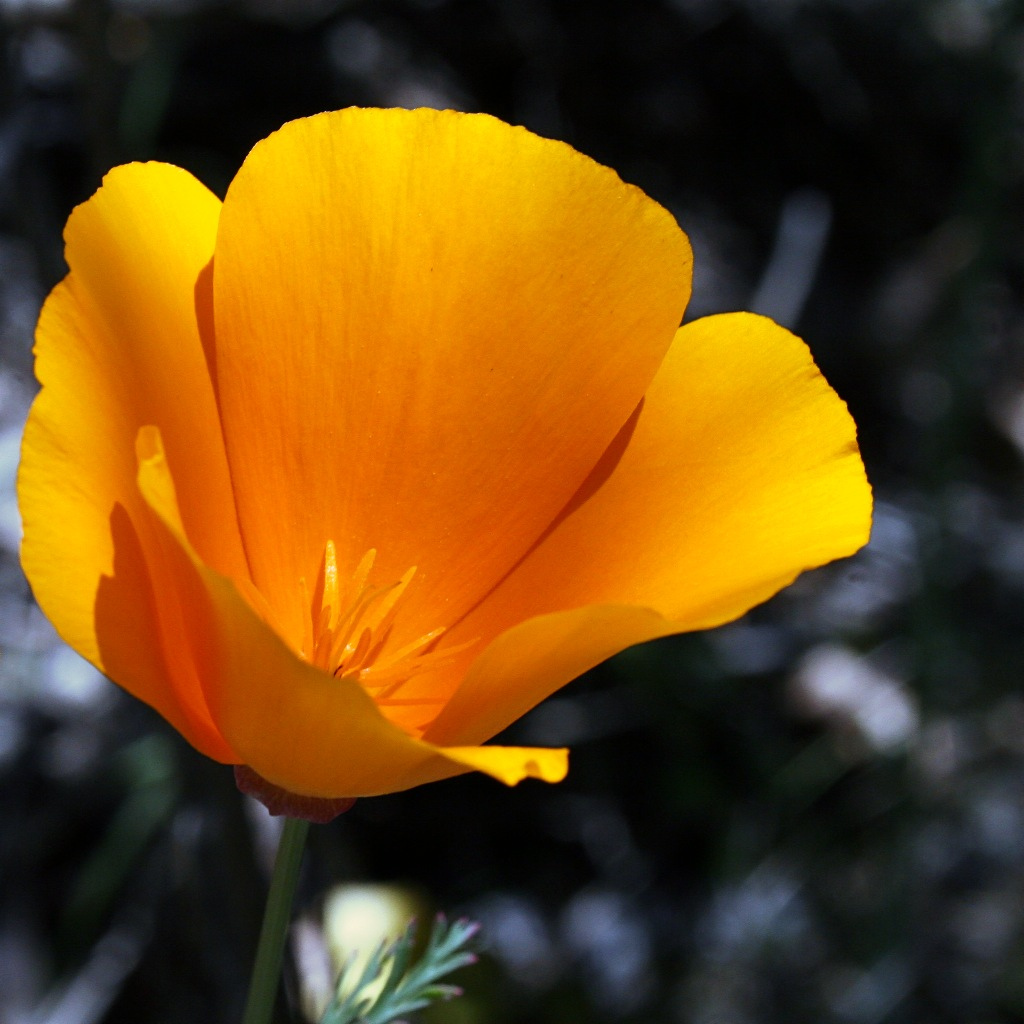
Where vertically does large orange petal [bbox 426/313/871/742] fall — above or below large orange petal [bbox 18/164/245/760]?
below

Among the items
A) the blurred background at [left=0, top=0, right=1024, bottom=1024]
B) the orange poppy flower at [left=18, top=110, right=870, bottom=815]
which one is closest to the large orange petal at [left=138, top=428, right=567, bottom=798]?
the orange poppy flower at [left=18, top=110, right=870, bottom=815]

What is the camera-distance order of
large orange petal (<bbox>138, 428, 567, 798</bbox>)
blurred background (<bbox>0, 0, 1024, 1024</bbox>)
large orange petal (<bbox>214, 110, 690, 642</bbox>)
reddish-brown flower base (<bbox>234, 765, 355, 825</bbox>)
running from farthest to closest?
blurred background (<bbox>0, 0, 1024, 1024</bbox>)
large orange petal (<bbox>214, 110, 690, 642</bbox>)
reddish-brown flower base (<bbox>234, 765, 355, 825</bbox>)
large orange petal (<bbox>138, 428, 567, 798</bbox>)

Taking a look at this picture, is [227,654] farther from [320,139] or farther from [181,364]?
[320,139]

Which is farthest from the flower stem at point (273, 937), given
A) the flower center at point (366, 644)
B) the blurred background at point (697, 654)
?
the blurred background at point (697, 654)

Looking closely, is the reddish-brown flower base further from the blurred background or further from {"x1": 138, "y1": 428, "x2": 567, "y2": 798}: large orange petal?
the blurred background

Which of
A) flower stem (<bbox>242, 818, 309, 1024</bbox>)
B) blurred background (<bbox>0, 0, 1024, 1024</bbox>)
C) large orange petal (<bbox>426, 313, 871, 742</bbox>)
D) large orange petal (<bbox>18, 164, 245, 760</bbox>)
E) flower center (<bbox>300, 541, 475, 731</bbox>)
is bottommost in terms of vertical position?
blurred background (<bbox>0, 0, 1024, 1024</bbox>)

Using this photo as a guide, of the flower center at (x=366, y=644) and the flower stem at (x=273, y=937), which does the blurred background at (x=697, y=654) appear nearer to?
the flower center at (x=366, y=644)

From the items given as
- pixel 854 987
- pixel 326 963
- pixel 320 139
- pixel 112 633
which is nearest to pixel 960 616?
pixel 854 987

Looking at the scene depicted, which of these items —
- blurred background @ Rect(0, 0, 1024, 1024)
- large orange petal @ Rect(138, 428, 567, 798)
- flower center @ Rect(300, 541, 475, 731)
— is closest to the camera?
large orange petal @ Rect(138, 428, 567, 798)
